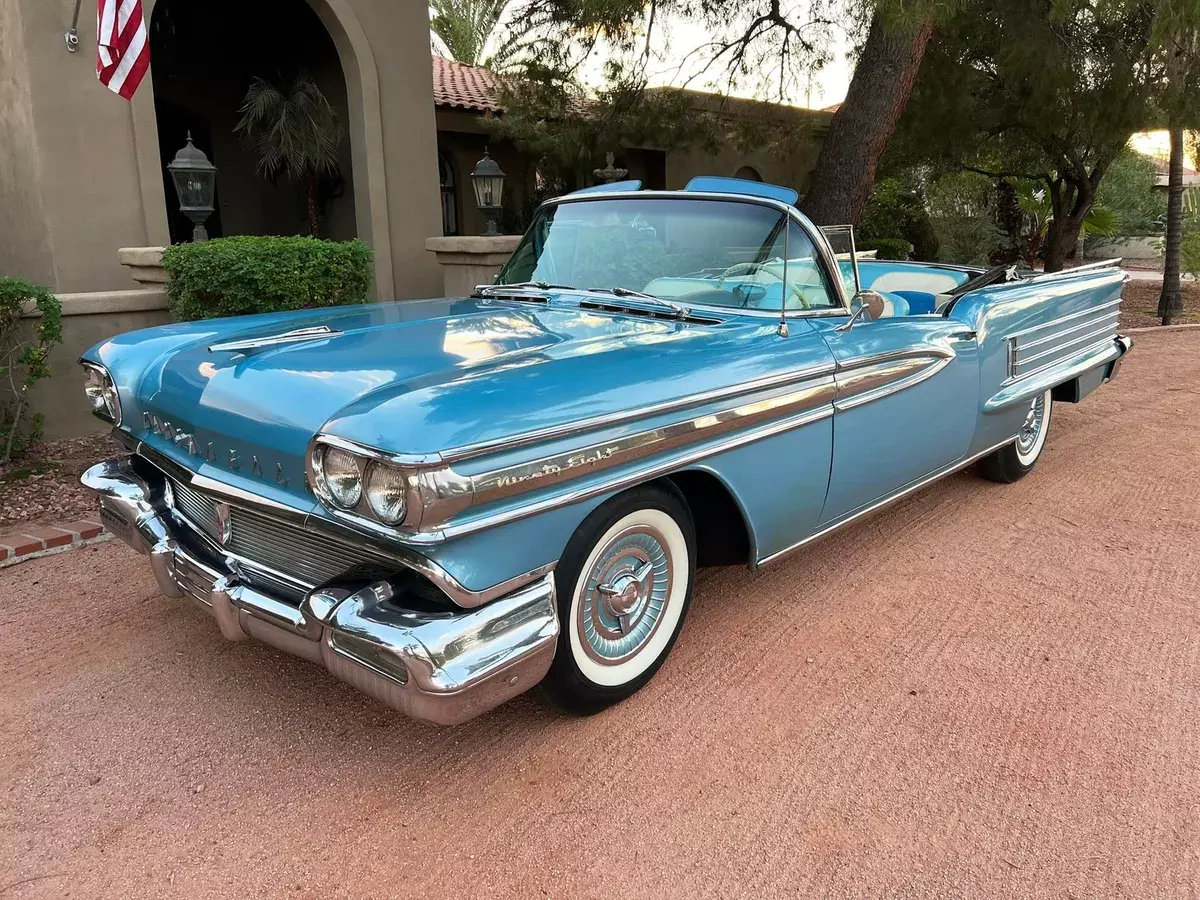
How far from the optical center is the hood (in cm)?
219

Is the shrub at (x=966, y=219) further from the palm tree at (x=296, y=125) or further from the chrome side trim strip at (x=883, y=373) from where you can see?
the chrome side trim strip at (x=883, y=373)

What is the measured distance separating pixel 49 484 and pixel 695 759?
161 inches

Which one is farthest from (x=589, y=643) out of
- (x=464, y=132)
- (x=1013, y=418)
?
(x=464, y=132)

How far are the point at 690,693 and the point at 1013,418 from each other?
8.51 feet

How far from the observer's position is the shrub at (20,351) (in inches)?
191

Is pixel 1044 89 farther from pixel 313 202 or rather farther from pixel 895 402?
pixel 313 202

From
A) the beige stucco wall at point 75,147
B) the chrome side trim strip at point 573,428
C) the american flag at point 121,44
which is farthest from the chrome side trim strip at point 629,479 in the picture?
the beige stucco wall at point 75,147

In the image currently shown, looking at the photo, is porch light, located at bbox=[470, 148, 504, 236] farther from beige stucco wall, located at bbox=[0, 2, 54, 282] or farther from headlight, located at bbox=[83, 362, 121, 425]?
headlight, located at bbox=[83, 362, 121, 425]

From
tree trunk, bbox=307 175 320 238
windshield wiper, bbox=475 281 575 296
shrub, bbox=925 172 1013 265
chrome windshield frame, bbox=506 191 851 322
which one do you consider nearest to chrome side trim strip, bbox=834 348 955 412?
chrome windshield frame, bbox=506 191 851 322

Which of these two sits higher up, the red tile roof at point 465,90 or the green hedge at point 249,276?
the red tile roof at point 465,90

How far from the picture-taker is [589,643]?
2623 millimetres

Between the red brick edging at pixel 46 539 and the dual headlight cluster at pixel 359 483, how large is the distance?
270 cm

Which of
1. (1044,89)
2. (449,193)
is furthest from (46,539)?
(449,193)

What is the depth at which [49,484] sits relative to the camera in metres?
4.87
